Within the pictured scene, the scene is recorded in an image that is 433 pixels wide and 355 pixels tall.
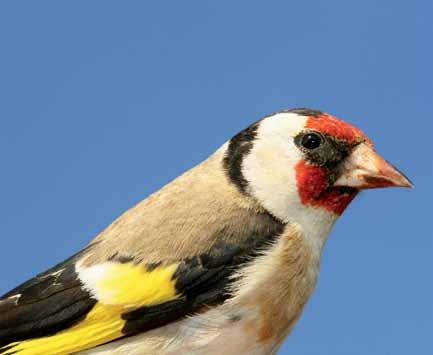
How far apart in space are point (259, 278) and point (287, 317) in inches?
8.9

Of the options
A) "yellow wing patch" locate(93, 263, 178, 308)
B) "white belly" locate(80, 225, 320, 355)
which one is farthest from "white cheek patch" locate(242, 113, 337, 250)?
"yellow wing patch" locate(93, 263, 178, 308)

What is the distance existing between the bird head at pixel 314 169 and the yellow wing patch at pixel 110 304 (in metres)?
0.61

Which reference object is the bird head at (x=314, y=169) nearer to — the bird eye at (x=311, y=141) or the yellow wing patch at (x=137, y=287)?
the bird eye at (x=311, y=141)

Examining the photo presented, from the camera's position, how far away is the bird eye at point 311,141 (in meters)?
3.78

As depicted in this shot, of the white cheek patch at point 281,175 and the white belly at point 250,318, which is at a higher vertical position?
the white cheek patch at point 281,175

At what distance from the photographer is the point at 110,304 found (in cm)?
350

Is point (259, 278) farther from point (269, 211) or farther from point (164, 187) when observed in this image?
point (164, 187)

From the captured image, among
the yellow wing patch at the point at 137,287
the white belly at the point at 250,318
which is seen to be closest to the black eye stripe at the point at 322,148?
the white belly at the point at 250,318

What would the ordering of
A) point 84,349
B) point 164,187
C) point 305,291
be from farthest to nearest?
point 164,187 < point 305,291 < point 84,349

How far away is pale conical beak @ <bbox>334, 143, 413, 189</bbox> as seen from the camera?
3.76 m

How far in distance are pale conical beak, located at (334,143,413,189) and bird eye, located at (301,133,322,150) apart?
0.15 meters

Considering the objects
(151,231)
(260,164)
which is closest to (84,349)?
(151,231)

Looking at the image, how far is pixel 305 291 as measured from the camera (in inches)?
145

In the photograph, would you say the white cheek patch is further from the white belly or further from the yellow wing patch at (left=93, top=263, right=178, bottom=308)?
the yellow wing patch at (left=93, top=263, right=178, bottom=308)
